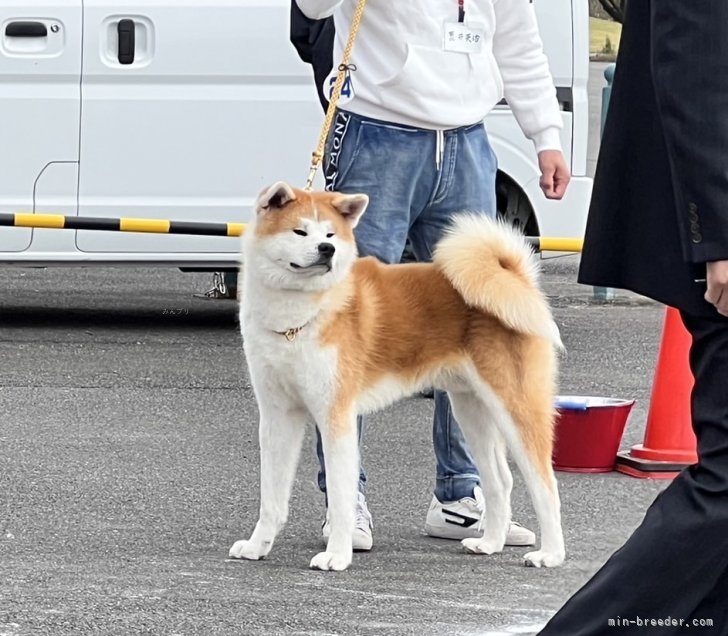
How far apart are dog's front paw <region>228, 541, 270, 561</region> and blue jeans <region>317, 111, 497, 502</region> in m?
0.34

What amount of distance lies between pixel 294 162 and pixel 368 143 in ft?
12.2

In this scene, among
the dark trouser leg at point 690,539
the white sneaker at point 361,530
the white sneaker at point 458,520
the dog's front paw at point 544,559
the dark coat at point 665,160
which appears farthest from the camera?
the white sneaker at point 458,520

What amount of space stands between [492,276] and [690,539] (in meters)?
1.72

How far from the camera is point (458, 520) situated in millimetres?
4832

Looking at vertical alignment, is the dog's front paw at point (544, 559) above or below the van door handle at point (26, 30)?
below

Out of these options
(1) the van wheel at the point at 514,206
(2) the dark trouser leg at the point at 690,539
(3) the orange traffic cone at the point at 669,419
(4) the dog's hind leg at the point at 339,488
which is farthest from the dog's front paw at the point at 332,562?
(1) the van wheel at the point at 514,206

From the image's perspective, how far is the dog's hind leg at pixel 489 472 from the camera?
4.69m

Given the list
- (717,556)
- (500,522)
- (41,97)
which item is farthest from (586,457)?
(41,97)

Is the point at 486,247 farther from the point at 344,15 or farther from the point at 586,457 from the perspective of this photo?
the point at 586,457

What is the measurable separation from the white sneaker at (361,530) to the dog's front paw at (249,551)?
197 mm

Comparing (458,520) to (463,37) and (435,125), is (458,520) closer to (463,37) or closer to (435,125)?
(435,125)

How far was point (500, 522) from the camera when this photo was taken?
4.70 metres

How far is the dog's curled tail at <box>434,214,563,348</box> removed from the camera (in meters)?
4.46

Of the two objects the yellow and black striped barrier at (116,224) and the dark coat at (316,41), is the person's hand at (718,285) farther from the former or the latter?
the yellow and black striped barrier at (116,224)
